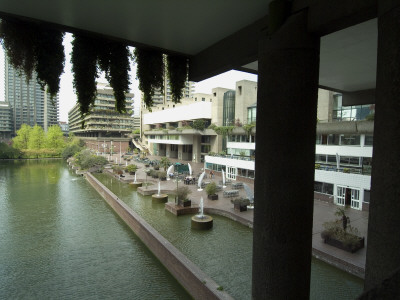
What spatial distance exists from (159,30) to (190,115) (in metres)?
37.3

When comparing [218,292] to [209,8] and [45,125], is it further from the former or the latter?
[45,125]

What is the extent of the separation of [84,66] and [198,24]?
1806 millimetres

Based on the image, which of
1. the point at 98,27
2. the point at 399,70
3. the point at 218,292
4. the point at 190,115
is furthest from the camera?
the point at 190,115

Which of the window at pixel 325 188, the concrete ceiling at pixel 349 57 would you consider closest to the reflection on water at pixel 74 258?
the concrete ceiling at pixel 349 57

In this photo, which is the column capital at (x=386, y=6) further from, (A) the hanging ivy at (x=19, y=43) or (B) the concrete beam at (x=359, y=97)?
(B) the concrete beam at (x=359, y=97)

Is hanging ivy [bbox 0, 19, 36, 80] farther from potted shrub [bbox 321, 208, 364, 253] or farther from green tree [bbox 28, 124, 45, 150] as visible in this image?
green tree [bbox 28, 124, 45, 150]

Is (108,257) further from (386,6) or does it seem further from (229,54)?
(386,6)

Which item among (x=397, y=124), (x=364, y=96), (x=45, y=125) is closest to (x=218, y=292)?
(x=397, y=124)

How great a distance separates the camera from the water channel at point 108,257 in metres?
7.59

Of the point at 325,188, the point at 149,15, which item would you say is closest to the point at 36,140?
the point at 325,188

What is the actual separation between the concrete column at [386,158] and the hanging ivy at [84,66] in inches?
141

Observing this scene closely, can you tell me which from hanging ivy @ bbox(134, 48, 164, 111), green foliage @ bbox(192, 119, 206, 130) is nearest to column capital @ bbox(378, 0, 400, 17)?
hanging ivy @ bbox(134, 48, 164, 111)

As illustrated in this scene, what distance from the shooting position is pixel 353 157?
17.0 meters

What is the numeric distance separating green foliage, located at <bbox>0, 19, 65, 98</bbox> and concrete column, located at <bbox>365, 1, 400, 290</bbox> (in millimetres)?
3818
